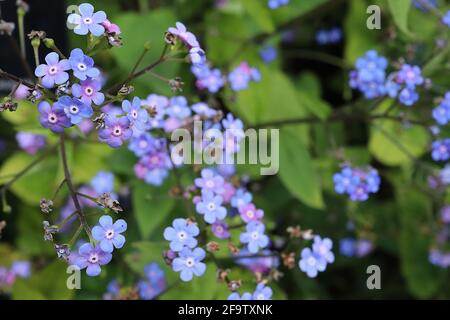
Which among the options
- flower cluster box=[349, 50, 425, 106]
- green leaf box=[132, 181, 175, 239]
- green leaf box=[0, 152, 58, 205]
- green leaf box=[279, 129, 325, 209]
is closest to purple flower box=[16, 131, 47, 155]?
green leaf box=[0, 152, 58, 205]

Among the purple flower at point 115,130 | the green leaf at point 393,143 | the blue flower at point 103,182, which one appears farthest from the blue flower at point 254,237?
the green leaf at point 393,143

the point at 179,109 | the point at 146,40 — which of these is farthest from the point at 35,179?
the point at 179,109

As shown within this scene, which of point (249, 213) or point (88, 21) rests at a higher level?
point (88, 21)

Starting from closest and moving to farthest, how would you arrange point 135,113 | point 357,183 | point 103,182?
point 135,113 < point 357,183 < point 103,182

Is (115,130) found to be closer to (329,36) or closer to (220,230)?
(220,230)

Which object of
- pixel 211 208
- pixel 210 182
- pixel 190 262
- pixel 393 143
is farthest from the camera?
pixel 393 143

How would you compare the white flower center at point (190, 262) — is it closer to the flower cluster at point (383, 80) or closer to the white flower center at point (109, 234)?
the white flower center at point (109, 234)

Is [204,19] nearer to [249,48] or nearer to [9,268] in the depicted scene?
[249,48]
